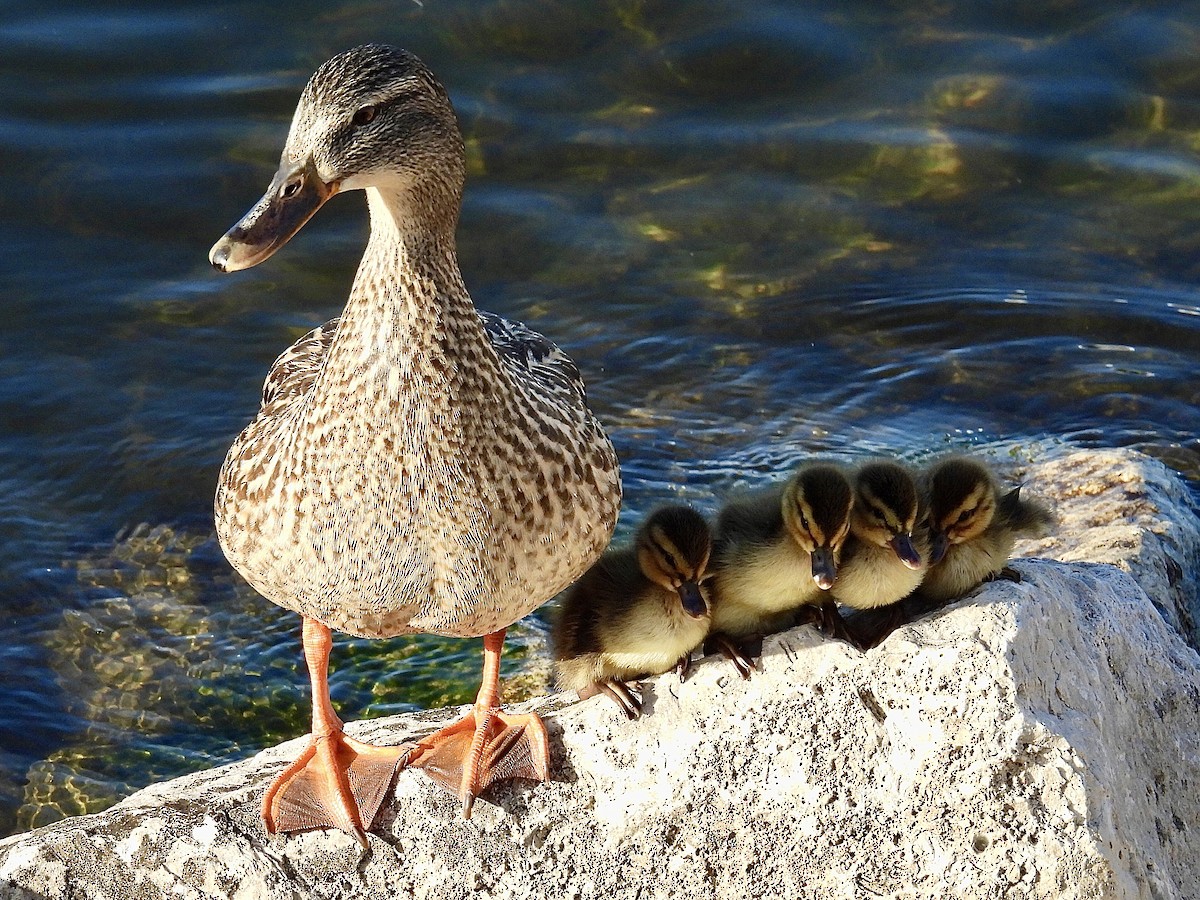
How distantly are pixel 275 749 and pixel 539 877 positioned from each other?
4.46ft

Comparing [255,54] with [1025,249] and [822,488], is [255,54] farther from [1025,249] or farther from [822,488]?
[822,488]

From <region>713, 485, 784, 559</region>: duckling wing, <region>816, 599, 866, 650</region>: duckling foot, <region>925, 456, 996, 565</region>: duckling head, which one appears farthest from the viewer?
<region>713, 485, 784, 559</region>: duckling wing

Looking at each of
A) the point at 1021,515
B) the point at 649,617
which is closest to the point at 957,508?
the point at 1021,515

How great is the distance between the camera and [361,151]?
3.77 m

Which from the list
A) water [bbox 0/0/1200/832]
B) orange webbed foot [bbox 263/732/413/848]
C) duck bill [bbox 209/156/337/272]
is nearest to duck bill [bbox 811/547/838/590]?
orange webbed foot [bbox 263/732/413/848]

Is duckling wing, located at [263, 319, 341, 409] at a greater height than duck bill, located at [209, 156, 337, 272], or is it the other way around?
duck bill, located at [209, 156, 337, 272]

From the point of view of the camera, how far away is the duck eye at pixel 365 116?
3.75 meters

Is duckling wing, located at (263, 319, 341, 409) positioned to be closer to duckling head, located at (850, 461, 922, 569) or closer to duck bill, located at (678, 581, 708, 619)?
duck bill, located at (678, 581, 708, 619)

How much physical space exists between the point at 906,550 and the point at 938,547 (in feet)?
0.64

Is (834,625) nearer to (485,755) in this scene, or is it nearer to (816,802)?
(816,802)

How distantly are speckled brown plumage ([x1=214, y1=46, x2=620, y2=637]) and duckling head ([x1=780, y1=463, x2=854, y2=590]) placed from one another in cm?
64

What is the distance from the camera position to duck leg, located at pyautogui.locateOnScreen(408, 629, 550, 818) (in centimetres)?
402

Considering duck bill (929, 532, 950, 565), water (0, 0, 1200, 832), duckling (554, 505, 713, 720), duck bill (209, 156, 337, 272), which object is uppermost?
duck bill (209, 156, 337, 272)

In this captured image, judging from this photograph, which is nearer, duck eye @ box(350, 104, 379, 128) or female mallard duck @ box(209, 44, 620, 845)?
duck eye @ box(350, 104, 379, 128)
